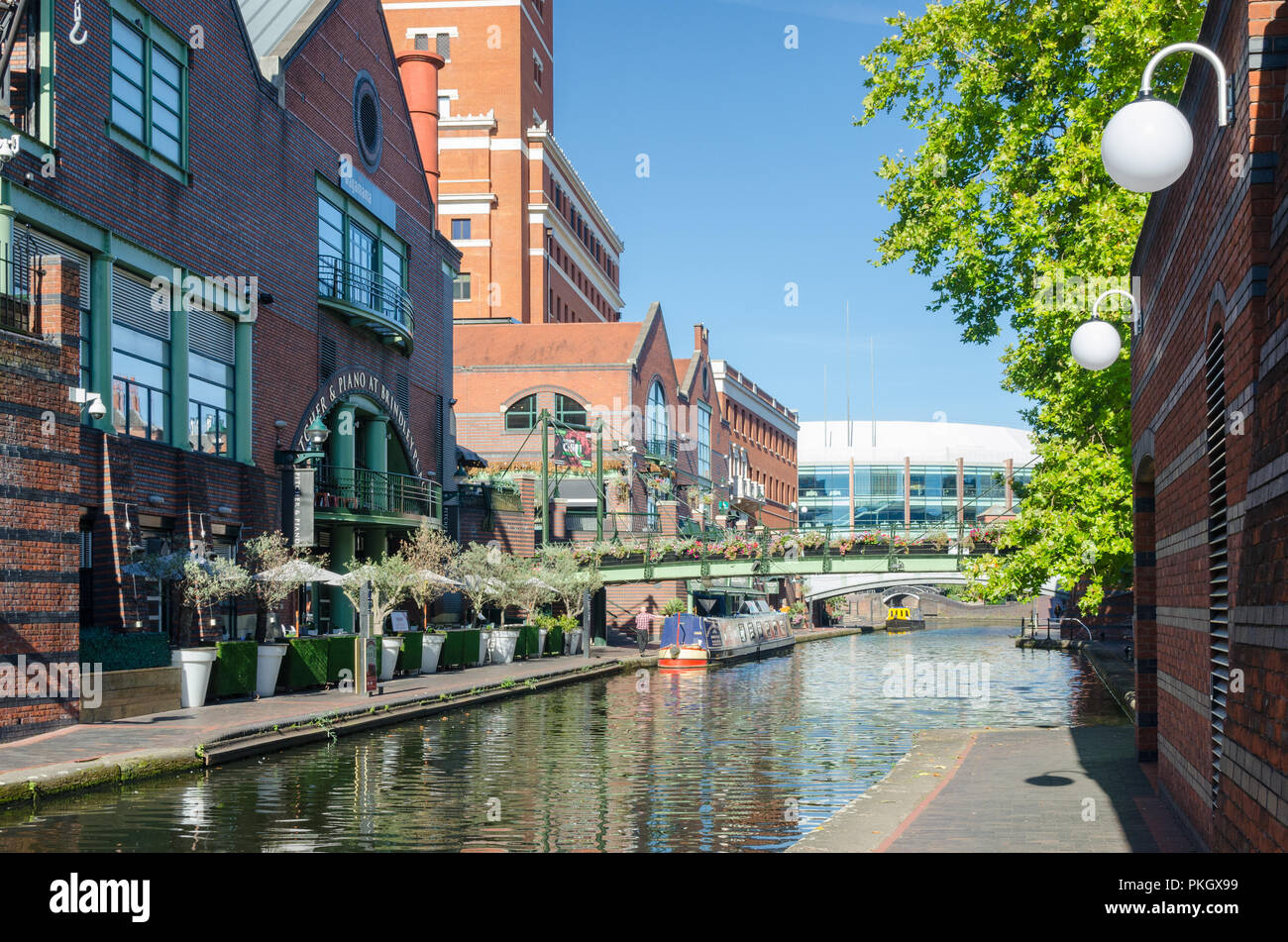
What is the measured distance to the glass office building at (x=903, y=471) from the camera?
370 ft

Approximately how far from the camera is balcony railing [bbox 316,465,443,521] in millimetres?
35156

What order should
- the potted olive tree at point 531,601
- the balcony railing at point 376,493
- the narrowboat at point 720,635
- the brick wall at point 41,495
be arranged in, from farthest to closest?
the narrowboat at point 720,635 < the potted olive tree at point 531,601 < the balcony railing at point 376,493 < the brick wall at point 41,495

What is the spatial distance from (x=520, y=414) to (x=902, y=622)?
1597 inches

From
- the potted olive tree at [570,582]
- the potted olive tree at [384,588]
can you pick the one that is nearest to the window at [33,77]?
the potted olive tree at [384,588]

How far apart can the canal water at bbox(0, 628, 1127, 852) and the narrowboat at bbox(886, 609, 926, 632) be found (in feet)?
203

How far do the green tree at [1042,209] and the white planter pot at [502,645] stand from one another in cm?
1714

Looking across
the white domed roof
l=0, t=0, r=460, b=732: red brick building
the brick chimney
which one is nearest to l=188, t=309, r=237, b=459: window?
l=0, t=0, r=460, b=732: red brick building

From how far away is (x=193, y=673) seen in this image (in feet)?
73.9

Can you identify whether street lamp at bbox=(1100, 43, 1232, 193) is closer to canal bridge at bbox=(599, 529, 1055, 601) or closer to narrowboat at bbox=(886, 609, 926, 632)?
canal bridge at bbox=(599, 529, 1055, 601)

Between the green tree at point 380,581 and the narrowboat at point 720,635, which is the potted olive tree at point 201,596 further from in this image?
the narrowboat at point 720,635

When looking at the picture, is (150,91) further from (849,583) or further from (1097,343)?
(849,583)

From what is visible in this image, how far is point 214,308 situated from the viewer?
29062 millimetres
